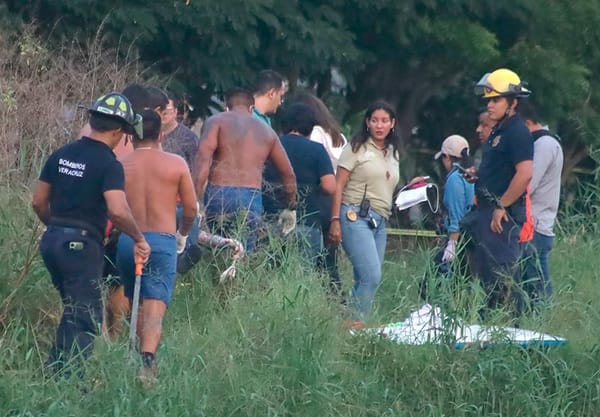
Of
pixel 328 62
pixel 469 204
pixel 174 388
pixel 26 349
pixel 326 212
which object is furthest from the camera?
pixel 328 62

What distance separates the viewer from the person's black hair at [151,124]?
7.61 metres

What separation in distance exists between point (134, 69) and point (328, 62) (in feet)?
8.26

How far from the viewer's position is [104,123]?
23.7 ft

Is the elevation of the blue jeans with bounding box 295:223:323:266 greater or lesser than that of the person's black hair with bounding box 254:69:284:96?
lesser

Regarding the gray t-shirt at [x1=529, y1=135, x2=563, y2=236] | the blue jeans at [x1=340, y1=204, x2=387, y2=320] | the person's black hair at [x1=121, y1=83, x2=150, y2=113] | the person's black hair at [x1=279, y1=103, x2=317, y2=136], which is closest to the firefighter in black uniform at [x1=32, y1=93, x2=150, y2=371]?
the person's black hair at [x1=121, y1=83, x2=150, y2=113]

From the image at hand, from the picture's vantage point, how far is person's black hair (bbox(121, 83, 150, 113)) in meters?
8.04

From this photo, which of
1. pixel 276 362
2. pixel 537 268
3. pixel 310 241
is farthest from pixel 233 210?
pixel 537 268

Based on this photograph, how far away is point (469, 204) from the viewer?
995 centimetres

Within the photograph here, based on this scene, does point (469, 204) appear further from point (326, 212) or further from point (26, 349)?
point (26, 349)

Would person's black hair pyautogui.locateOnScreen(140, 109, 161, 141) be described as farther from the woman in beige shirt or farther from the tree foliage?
the tree foliage

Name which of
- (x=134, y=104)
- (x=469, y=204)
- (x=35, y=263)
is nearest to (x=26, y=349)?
(x=35, y=263)

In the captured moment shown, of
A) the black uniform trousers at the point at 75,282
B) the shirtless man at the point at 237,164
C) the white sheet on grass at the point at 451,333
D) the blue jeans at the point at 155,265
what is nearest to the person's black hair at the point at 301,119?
the shirtless man at the point at 237,164

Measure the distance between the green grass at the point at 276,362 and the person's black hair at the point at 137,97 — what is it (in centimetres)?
100

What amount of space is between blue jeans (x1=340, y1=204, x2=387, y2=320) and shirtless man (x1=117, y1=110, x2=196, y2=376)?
164cm
